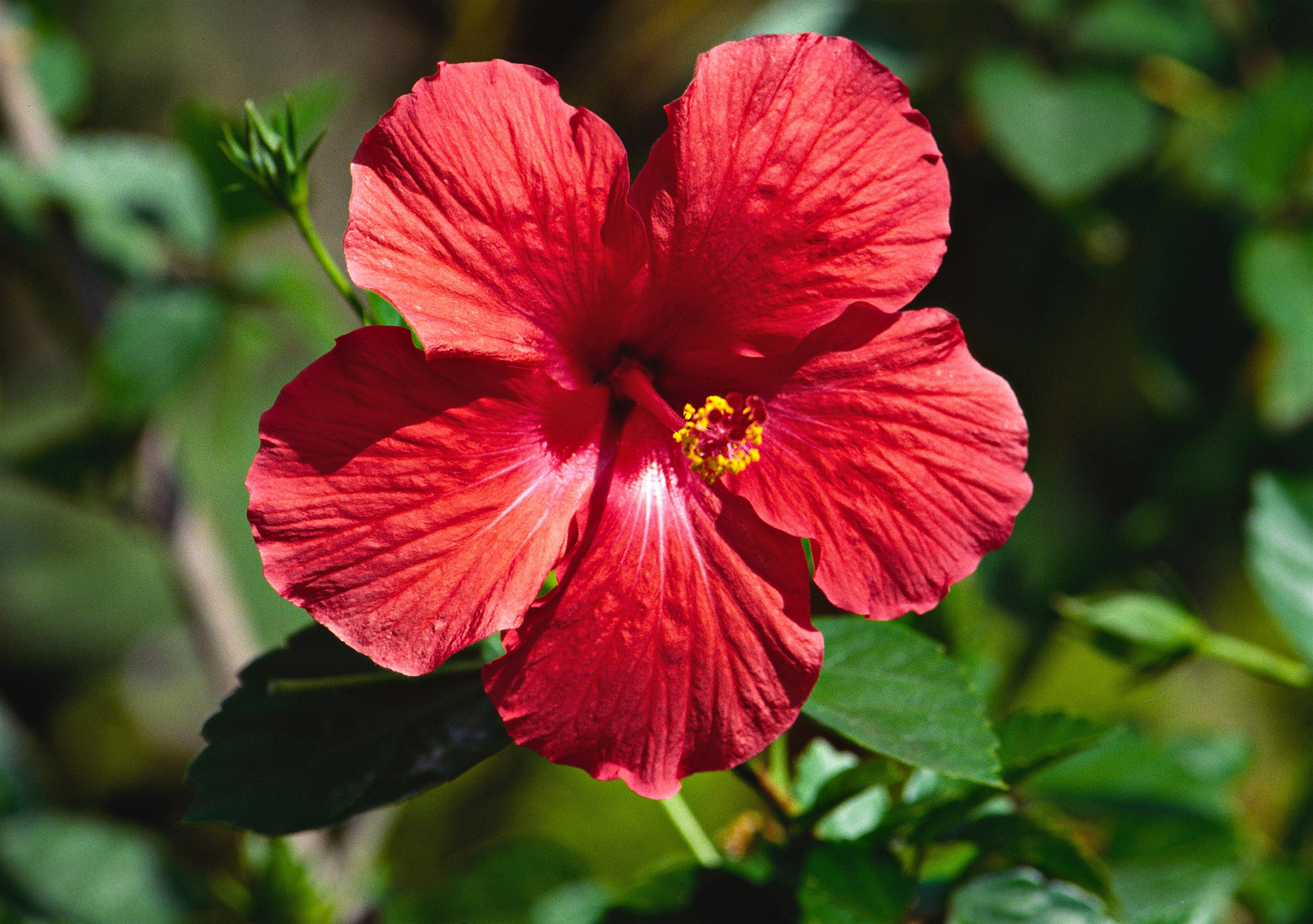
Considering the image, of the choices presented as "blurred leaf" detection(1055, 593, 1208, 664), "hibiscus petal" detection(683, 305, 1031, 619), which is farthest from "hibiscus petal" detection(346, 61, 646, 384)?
"blurred leaf" detection(1055, 593, 1208, 664)

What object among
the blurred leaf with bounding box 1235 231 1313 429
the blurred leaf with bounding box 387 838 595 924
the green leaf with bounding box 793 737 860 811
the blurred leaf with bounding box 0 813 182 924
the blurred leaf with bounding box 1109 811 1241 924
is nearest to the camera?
the green leaf with bounding box 793 737 860 811

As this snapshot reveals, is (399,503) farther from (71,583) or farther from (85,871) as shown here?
(71,583)

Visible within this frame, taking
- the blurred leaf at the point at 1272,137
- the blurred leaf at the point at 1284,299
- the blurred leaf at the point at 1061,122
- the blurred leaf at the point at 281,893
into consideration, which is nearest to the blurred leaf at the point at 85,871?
the blurred leaf at the point at 281,893

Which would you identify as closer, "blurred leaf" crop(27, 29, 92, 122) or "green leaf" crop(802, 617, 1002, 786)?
"green leaf" crop(802, 617, 1002, 786)

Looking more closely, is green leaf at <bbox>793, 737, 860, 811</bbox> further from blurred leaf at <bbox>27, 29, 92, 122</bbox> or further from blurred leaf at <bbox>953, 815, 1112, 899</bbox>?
blurred leaf at <bbox>27, 29, 92, 122</bbox>

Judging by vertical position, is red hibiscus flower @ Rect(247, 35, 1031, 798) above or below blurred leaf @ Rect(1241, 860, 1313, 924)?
above

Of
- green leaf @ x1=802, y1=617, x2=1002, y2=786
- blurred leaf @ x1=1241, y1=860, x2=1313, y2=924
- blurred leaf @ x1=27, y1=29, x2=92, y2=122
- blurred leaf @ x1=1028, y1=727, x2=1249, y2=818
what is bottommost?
blurred leaf @ x1=1241, y1=860, x2=1313, y2=924
